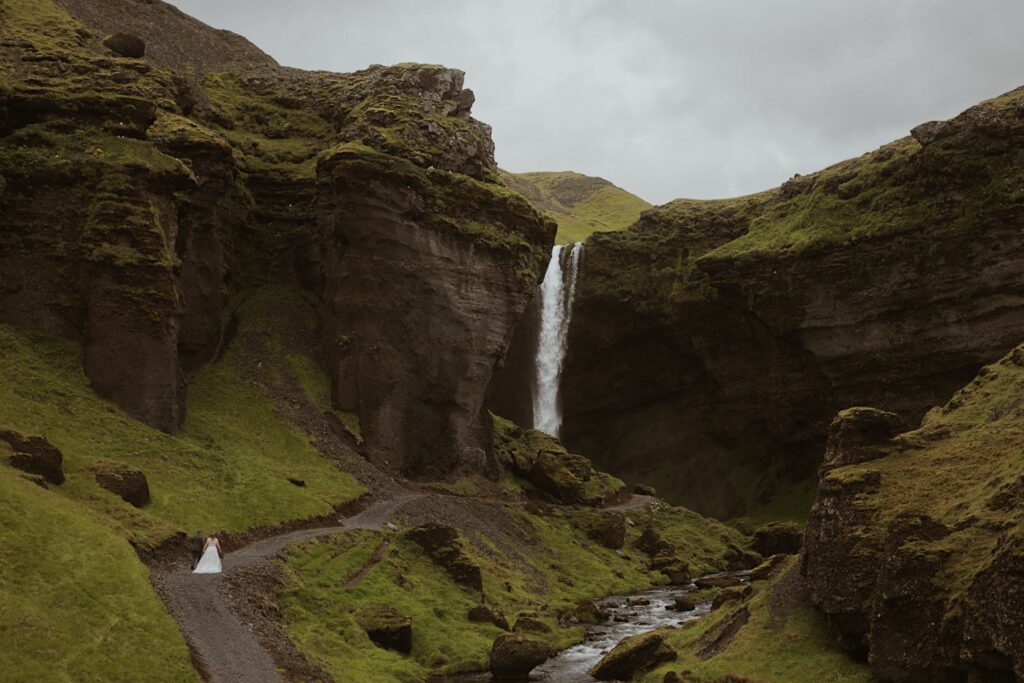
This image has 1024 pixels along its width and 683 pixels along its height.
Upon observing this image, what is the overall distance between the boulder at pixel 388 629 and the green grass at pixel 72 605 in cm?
1151

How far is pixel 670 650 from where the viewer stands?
40625mm

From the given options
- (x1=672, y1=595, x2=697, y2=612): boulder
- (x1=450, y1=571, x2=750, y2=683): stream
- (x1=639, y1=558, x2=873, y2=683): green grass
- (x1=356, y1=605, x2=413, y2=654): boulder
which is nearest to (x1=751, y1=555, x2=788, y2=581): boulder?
(x1=450, y1=571, x2=750, y2=683): stream

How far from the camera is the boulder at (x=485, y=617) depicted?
48.4m

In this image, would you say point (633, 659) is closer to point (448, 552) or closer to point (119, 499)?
point (448, 552)

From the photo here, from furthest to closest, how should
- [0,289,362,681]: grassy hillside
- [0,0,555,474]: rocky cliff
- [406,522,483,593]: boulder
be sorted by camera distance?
[0,0,555,474]: rocky cliff, [406,522,483,593]: boulder, [0,289,362,681]: grassy hillside

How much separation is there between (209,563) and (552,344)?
7556cm

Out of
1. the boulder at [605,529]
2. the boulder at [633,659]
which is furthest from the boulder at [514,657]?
the boulder at [605,529]

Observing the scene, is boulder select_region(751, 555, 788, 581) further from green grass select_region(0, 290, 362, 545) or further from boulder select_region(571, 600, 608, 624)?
green grass select_region(0, 290, 362, 545)

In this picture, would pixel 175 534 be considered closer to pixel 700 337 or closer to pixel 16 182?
pixel 16 182

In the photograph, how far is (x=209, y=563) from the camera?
40938 mm

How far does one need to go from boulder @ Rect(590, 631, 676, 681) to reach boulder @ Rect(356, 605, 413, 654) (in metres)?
9.34

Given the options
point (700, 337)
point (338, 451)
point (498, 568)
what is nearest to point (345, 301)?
point (338, 451)

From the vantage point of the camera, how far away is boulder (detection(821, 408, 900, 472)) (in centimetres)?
3925

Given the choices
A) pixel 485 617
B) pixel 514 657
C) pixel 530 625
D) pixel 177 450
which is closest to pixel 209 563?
pixel 514 657
